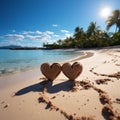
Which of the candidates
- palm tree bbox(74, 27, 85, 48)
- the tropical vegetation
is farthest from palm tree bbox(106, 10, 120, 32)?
palm tree bbox(74, 27, 85, 48)

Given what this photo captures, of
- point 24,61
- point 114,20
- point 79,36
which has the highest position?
point 114,20

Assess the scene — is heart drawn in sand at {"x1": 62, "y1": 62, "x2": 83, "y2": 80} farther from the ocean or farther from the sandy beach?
the ocean

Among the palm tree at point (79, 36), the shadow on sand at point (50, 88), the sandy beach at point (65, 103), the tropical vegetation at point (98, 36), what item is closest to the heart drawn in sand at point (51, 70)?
the shadow on sand at point (50, 88)

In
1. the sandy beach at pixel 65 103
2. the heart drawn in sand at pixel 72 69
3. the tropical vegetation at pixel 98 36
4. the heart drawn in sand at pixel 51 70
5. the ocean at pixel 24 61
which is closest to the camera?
the sandy beach at pixel 65 103

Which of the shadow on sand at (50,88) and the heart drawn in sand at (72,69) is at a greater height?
the heart drawn in sand at (72,69)

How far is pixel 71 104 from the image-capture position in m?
3.90

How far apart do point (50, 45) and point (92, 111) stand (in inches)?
3686

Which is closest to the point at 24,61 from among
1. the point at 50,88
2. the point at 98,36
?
the point at 50,88

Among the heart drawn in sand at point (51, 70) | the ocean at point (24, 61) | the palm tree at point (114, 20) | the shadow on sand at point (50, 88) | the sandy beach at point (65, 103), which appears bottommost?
the ocean at point (24, 61)

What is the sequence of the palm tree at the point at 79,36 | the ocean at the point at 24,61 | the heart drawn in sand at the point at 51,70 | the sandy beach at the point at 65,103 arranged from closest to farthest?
the sandy beach at the point at 65,103 < the heart drawn in sand at the point at 51,70 < the ocean at the point at 24,61 < the palm tree at the point at 79,36

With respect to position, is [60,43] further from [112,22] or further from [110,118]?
[110,118]

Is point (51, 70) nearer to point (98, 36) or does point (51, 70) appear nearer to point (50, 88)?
point (50, 88)

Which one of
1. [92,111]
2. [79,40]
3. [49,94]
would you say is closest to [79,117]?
[92,111]

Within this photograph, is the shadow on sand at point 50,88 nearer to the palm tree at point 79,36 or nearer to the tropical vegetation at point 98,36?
the tropical vegetation at point 98,36
